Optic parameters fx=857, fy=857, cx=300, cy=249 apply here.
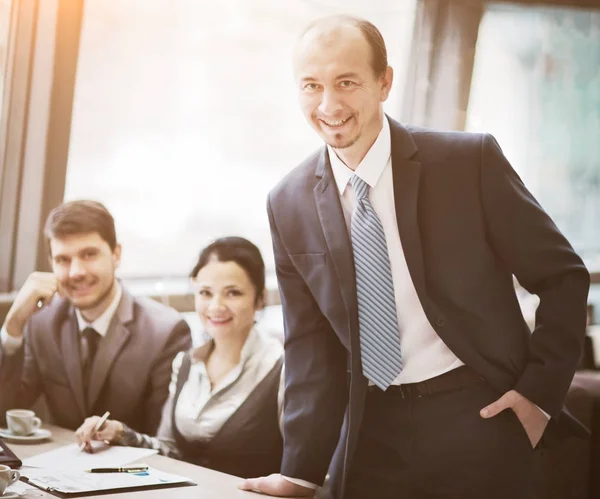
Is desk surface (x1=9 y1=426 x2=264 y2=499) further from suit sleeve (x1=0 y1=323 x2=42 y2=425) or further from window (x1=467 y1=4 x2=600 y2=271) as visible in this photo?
window (x1=467 y1=4 x2=600 y2=271)

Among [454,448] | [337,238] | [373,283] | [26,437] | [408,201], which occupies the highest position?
[408,201]

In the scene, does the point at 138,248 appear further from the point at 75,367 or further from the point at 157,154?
the point at 75,367

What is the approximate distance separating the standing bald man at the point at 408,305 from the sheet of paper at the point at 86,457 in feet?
1.53

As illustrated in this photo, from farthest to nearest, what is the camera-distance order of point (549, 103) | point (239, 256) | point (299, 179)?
point (549, 103), point (239, 256), point (299, 179)

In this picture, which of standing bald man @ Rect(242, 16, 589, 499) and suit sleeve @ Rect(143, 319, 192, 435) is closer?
standing bald man @ Rect(242, 16, 589, 499)

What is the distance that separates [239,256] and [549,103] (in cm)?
242

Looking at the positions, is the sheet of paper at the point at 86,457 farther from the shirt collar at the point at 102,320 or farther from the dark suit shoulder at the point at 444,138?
the dark suit shoulder at the point at 444,138

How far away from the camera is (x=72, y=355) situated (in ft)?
9.57

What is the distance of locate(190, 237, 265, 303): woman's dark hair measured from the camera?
108 inches

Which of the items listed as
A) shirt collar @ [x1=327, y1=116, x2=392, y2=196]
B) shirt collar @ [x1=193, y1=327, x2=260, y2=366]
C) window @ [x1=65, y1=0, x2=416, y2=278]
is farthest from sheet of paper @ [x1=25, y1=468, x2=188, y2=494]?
window @ [x1=65, y1=0, x2=416, y2=278]

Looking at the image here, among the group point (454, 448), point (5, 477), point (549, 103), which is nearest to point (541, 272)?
point (454, 448)

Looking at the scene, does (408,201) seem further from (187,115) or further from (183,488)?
(187,115)

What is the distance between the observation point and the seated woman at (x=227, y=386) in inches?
104

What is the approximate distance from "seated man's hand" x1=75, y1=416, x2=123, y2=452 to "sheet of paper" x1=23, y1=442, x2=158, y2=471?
0.07 feet
